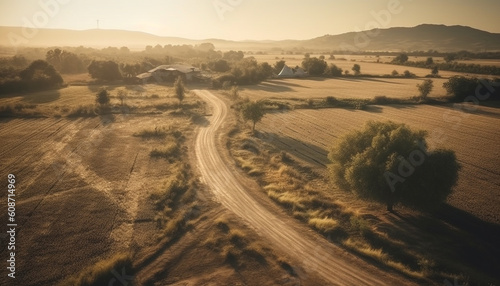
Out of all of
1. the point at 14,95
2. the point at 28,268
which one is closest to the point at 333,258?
the point at 28,268

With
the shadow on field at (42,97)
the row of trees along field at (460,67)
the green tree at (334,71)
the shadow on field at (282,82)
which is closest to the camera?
the shadow on field at (42,97)

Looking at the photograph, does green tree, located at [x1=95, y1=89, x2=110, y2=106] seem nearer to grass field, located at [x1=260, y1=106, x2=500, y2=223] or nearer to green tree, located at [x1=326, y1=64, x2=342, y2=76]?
grass field, located at [x1=260, y1=106, x2=500, y2=223]

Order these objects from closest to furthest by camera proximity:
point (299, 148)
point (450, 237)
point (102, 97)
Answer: point (450, 237) < point (299, 148) < point (102, 97)

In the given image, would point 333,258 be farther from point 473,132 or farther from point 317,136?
point 473,132

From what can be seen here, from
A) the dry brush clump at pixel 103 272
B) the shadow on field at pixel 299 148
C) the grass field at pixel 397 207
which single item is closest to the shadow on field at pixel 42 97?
the grass field at pixel 397 207

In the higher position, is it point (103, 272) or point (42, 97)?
point (42, 97)

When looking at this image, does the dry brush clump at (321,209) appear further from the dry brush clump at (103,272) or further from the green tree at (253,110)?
the dry brush clump at (103,272)

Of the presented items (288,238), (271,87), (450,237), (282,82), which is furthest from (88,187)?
(282,82)

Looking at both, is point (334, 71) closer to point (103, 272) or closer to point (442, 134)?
point (442, 134)
